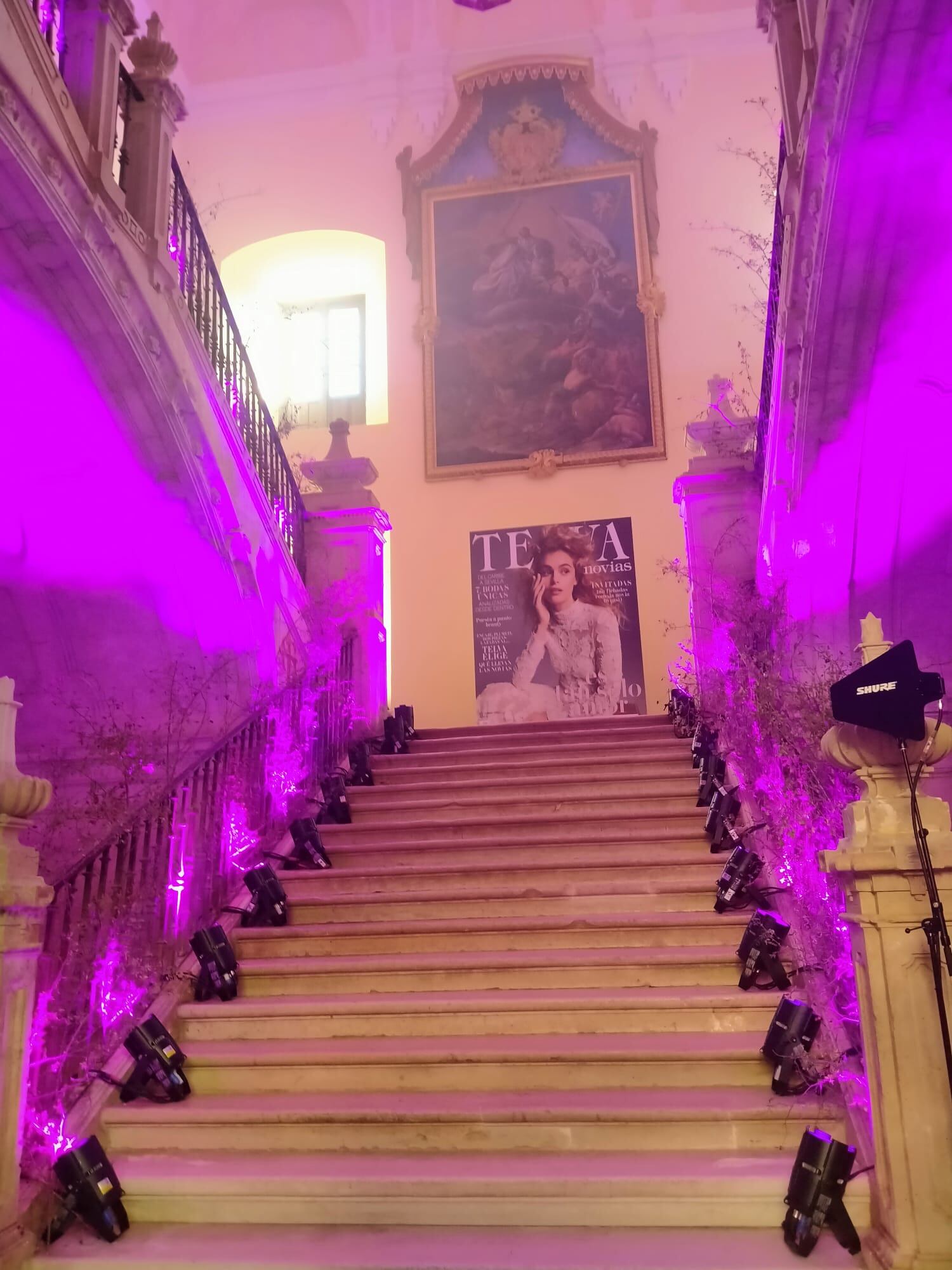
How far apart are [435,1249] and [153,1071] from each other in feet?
3.97

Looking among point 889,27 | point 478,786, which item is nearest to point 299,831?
point 478,786

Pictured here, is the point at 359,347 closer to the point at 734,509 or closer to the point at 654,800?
the point at 734,509

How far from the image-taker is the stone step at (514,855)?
14.4 feet

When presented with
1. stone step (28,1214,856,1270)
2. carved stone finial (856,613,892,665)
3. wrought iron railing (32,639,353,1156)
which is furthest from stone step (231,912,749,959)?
carved stone finial (856,613,892,665)

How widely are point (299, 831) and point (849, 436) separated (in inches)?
129

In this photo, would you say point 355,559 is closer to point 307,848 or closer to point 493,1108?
point 307,848

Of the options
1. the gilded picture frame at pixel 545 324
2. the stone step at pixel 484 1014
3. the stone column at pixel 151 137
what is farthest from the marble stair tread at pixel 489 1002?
the gilded picture frame at pixel 545 324

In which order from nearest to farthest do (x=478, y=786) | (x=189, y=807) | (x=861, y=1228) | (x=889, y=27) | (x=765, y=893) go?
1. (x=861, y=1228)
2. (x=889, y=27)
3. (x=765, y=893)
4. (x=189, y=807)
5. (x=478, y=786)

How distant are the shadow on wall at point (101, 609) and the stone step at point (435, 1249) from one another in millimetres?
2027

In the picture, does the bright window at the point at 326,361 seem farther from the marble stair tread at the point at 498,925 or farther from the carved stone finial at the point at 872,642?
the carved stone finial at the point at 872,642

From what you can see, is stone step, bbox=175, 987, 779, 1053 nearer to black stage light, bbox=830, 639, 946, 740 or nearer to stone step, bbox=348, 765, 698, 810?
black stage light, bbox=830, 639, 946, 740

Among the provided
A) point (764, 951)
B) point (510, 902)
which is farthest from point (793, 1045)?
point (510, 902)

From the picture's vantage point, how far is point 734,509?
6.47 m

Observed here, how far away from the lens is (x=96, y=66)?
4.31 m
